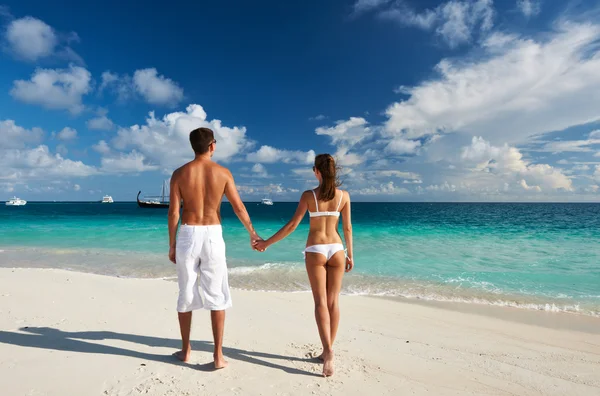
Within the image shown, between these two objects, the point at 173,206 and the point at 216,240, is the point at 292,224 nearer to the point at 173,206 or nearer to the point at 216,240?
the point at 216,240

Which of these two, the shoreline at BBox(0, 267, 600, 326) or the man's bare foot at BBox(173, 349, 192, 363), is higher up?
the man's bare foot at BBox(173, 349, 192, 363)

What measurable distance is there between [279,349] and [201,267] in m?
1.66

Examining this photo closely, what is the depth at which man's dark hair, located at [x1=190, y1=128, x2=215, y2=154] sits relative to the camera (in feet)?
11.9

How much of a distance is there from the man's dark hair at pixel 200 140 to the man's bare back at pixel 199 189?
13cm

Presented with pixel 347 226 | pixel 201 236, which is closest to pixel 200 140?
pixel 201 236

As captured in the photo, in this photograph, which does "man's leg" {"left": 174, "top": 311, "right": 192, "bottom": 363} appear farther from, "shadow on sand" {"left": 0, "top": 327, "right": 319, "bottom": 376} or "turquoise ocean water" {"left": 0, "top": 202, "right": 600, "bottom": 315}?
"turquoise ocean water" {"left": 0, "top": 202, "right": 600, "bottom": 315}

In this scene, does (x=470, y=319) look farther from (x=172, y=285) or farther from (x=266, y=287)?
(x=172, y=285)

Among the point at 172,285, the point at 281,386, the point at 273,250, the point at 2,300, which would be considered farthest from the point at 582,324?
the point at 273,250

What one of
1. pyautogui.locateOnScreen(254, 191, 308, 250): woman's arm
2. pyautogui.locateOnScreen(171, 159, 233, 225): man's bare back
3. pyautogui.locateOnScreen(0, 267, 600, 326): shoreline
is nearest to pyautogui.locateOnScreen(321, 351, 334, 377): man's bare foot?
pyautogui.locateOnScreen(254, 191, 308, 250): woman's arm

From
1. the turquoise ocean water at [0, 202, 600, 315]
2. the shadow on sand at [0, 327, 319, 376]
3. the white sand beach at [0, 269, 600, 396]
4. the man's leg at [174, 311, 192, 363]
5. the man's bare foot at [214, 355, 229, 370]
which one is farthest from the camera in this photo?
the turquoise ocean water at [0, 202, 600, 315]

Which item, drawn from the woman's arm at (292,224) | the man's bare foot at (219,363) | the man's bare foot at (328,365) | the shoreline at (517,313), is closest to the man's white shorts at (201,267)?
the man's bare foot at (219,363)

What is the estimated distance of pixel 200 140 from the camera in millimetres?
3627

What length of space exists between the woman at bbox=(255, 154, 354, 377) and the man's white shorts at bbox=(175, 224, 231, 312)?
76 centimetres

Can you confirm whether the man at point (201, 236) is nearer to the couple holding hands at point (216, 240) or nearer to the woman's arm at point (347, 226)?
the couple holding hands at point (216, 240)
